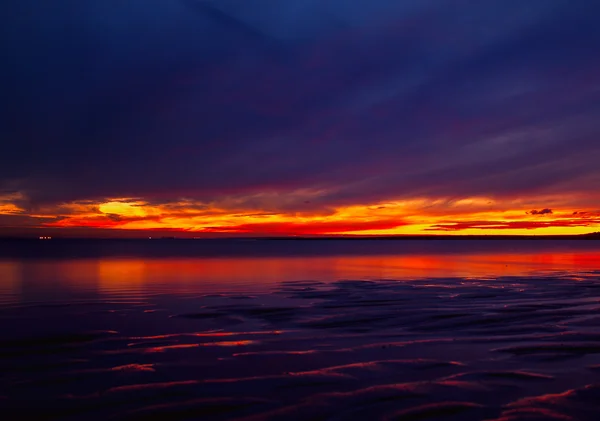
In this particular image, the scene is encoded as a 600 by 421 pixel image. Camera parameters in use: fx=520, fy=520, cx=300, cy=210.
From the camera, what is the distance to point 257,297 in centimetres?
2670

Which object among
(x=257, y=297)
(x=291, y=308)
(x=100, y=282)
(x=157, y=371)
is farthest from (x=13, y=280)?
(x=157, y=371)

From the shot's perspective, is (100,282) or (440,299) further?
(100,282)

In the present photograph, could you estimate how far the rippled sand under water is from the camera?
9.21 metres

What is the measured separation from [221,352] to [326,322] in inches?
222

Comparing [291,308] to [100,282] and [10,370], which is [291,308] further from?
[100,282]

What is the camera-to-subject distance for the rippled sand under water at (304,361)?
9211 mm

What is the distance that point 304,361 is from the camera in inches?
493

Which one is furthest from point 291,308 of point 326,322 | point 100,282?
point 100,282

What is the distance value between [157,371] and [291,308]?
1095 cm

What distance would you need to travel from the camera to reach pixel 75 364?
1230 cm

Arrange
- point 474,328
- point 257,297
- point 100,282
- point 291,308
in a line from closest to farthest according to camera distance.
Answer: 1. point 474,328
2. point 291,308
3. point 257,297
4. point 100,282

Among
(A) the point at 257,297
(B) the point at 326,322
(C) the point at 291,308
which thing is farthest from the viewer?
(A) the point at 257,297

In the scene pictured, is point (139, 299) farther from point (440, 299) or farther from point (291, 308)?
point (440, 299)

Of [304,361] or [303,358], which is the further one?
[303,358]
